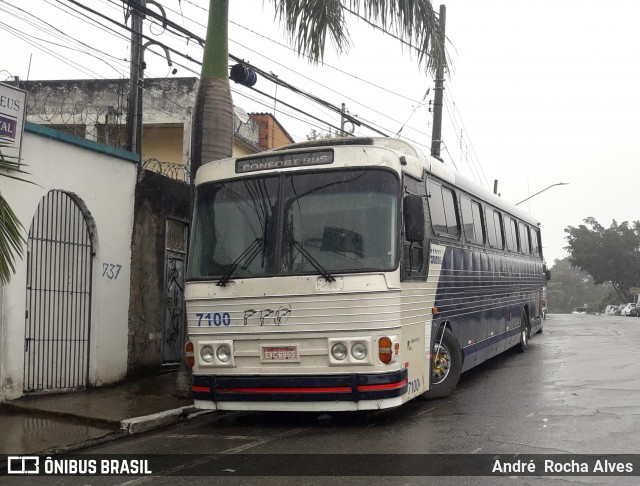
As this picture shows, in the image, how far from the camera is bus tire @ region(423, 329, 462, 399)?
10.0 meters

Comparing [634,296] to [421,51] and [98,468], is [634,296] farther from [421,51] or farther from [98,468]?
[98,468]

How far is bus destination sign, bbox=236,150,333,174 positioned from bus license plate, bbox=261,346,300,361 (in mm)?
2073

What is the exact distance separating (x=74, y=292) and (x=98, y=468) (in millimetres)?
5161

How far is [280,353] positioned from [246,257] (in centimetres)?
115

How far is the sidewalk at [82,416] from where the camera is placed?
316 inches

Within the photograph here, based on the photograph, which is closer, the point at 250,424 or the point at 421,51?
the point at 250,424

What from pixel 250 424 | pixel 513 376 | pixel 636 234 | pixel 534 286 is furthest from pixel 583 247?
pixel 250 424

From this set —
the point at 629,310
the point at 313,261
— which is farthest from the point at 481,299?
the point at 629,310

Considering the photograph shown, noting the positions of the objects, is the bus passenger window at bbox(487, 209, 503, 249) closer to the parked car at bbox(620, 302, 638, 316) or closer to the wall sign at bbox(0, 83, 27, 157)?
the wall sign at bbox(0, 83, 27, 157)

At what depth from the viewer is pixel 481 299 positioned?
40.7ft

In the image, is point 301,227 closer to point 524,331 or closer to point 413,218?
point 413,218

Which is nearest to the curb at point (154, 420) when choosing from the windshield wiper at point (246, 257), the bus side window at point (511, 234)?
the windshield wiper at point (246, 257)

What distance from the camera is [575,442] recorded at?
723cm

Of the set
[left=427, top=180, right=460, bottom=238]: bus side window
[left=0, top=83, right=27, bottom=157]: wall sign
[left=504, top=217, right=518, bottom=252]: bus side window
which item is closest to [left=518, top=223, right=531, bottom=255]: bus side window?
[left=504, top=217, right=518, bottom=252]: bus side window
